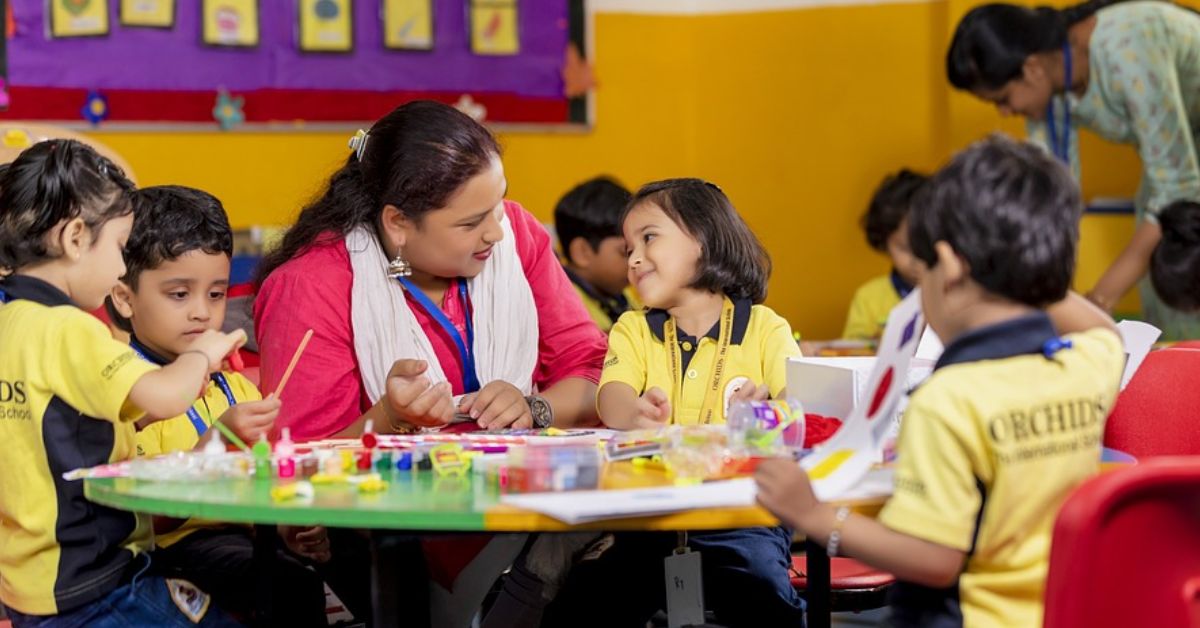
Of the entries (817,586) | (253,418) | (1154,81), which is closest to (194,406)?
(253,418)

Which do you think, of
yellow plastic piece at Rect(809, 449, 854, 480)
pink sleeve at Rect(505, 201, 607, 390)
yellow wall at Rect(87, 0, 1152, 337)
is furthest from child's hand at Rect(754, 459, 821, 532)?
yellow wall at Rect(87, 0, 1152, 337)

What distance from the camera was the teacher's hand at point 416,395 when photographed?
2428 millimetres

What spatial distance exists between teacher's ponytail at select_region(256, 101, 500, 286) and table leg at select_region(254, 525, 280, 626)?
2.96ft

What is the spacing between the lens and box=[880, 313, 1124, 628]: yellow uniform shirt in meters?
1.62

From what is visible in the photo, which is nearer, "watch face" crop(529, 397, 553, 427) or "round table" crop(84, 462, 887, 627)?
"round table" crop(84, 462, 887, 627)

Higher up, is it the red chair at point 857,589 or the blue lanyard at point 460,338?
the blue lanyard at point 460,338

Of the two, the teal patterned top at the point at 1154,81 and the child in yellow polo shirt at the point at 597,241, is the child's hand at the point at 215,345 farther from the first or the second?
the teal patterned top at the point at 1154,81

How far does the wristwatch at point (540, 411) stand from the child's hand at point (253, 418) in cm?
57

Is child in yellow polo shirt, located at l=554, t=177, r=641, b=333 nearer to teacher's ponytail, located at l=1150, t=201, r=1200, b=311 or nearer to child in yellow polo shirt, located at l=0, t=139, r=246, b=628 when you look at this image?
teacher's ponytail, located at l=1150, t=201, r=1200, b=311

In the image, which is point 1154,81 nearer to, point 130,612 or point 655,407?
point 655,407

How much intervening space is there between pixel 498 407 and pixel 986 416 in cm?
113

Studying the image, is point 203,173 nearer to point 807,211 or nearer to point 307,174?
point 307,174

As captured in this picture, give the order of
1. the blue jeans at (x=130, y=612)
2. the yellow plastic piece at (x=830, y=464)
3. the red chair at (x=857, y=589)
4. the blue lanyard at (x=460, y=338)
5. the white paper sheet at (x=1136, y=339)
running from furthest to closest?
1. the blue lanyard at (x=460, y=338)
2. the red chair at (x=857, y=589)
3. the white paper sheet at (x=1136, y=339)
4. the blue jeans at (x=130, y=612)
5. the yellow plastic piece at (x=830, y=464)

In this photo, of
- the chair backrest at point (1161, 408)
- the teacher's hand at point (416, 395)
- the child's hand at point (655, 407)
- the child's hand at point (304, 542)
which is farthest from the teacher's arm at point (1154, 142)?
the child's hand at point (304, 542)
